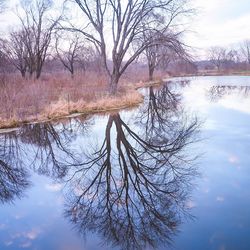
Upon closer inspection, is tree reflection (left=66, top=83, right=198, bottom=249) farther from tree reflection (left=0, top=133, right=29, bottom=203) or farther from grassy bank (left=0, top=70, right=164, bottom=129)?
grassy bank (left=0, top=70, right=164, bottom=129)

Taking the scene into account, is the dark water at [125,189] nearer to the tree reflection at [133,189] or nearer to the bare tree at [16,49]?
the tree reflection at [133,189]

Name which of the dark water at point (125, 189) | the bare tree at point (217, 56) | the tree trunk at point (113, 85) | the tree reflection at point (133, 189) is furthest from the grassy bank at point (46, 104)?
the bare tree at point (217, 56)

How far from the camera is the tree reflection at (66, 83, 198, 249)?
202 inches

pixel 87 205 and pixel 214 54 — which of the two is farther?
pixel 214 54

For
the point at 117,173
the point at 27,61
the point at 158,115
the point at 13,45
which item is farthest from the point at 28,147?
the point at 13,45

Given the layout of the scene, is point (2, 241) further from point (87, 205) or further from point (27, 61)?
point (27, 61)

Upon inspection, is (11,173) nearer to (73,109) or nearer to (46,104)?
(73,109)

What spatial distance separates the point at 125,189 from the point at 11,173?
3241mm

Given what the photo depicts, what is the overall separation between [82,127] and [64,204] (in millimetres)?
7536

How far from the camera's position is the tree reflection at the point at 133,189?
5137 mm

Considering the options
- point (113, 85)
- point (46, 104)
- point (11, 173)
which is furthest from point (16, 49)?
point (11, 173)

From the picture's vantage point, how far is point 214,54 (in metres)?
110

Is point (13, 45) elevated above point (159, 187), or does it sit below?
above

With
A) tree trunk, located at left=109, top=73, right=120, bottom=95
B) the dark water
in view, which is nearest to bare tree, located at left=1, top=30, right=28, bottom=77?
tree trunk, located at left=109, top=73, right=120, bottom=95
